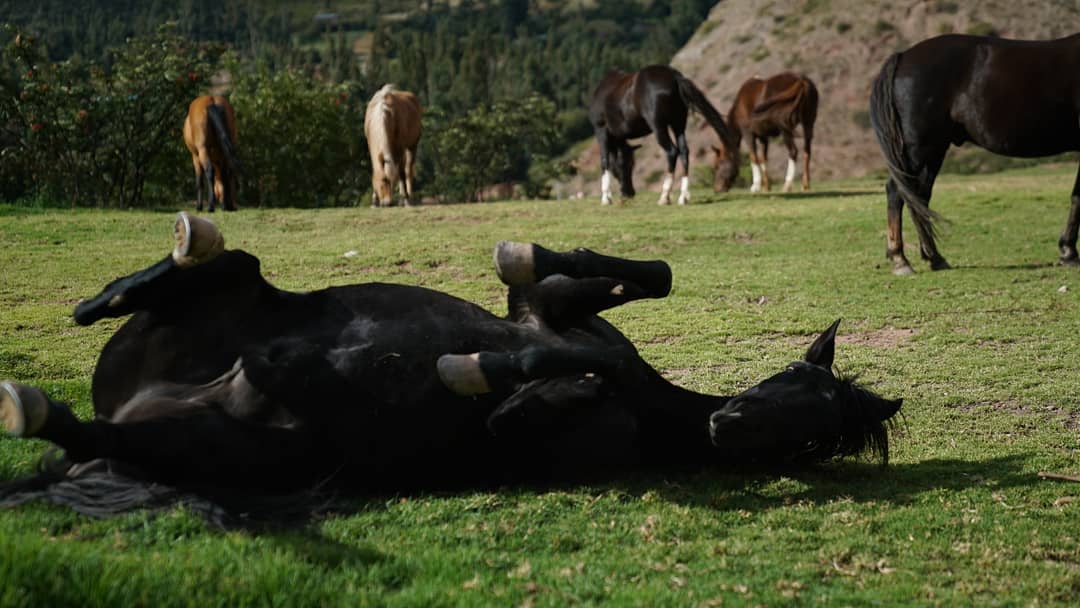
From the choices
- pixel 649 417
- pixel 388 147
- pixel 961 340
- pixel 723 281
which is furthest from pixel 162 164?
pixel 649 417

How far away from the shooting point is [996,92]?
34.2 feet

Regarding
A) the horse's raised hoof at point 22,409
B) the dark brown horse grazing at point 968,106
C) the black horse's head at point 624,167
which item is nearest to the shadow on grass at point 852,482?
the horse's raised hoof at point 22,409

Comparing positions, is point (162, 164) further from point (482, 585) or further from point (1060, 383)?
point (482, 585)

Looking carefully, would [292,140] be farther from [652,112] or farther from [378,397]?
[378,397]

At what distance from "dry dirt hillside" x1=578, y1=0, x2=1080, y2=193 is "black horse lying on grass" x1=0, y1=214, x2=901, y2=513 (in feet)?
122

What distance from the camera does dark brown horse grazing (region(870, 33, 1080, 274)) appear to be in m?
10.4

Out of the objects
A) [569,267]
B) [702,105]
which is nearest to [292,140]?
[702,105]

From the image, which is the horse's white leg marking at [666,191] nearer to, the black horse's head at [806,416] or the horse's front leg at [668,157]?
the horse's front leg at [668,157]

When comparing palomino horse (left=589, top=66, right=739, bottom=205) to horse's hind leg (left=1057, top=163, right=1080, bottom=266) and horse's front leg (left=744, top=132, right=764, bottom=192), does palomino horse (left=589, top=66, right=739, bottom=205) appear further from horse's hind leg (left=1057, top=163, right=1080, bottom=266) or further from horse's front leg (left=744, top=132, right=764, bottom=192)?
horse's hind leg (left=1057, top=163, right=1080, bottom=266)

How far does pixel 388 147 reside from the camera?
20656mm

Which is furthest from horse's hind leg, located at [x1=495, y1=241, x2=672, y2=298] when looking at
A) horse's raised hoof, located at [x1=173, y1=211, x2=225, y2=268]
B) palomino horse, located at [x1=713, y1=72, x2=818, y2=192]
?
palomino horse, located at [x1=713, y1=72, x2=818, y2=192]

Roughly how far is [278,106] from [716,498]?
2836cm

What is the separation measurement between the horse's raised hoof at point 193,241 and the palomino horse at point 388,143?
1706cm

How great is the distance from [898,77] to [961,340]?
396cm
